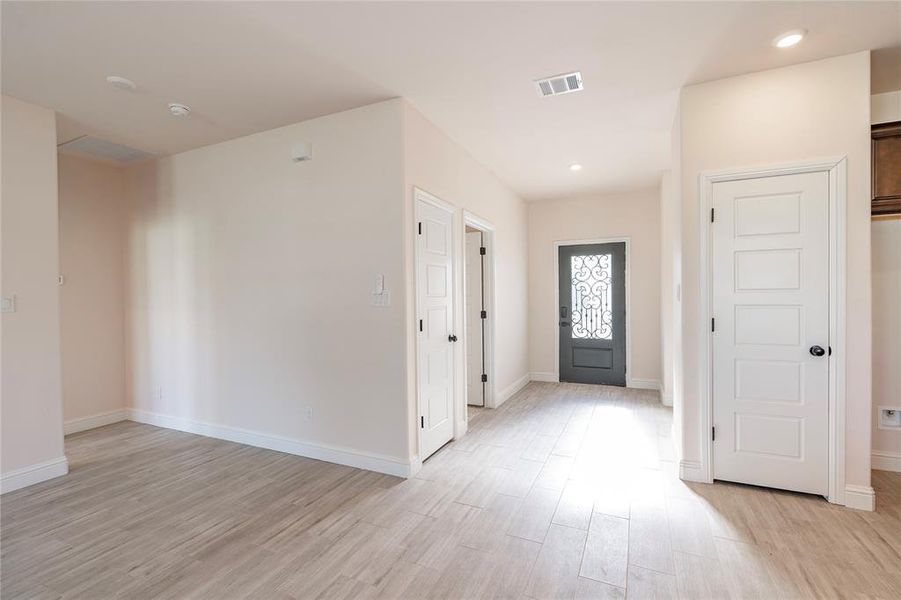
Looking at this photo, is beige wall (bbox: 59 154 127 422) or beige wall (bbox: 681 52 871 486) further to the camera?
beige wall (bbox: 59 154 127 422)

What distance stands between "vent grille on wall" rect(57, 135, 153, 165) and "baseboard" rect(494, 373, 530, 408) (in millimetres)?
4772

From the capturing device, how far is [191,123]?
3.44 meters

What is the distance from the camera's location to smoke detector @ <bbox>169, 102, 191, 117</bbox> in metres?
3.09

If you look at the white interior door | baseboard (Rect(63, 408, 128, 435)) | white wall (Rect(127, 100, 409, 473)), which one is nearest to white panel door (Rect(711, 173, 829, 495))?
white wall (Rect(127, 100, 409, 473))

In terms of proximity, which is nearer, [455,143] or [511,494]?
[511,494]

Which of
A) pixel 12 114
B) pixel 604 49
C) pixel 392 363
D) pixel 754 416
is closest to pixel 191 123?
pixel 12 114

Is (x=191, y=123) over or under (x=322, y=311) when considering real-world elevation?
over

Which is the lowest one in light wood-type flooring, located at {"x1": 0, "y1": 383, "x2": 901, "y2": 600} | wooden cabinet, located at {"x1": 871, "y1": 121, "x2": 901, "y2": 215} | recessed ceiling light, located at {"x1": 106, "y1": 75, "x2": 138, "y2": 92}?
light wood-type flooring, located at {"x1": 0, "y1": 383, "x2": 901, "y2": 600}

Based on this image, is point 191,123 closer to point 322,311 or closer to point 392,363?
point 322,311

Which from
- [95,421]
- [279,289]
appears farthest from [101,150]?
[95,421]

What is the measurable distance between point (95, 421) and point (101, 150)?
2897mm

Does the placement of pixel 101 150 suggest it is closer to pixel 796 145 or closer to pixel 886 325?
pixel 796 145

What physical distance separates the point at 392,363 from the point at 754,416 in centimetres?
261

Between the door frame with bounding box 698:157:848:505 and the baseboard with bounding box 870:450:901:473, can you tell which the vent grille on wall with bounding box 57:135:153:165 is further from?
the baseboard with bounding box 870:450:901:473
